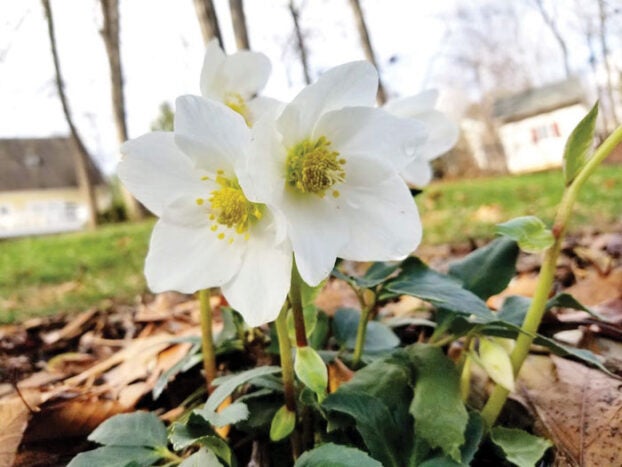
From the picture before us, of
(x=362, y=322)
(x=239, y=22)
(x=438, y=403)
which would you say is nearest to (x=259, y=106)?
(x=362, y=322)

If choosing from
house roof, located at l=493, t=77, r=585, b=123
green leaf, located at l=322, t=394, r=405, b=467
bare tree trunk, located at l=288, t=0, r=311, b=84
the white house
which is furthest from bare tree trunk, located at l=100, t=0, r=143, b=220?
house roof, located at l=493, t=77, r=585, b=123

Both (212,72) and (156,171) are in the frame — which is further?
(212,72)

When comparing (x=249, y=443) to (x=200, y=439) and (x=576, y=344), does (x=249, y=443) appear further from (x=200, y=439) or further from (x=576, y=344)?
(x=576, y=344)

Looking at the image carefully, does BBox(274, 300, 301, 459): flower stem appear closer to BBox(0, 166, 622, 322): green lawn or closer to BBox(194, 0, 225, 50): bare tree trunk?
BBox(194, 0, 225, 50): bare tree trunk

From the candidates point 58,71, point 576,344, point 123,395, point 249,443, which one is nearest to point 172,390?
point 123,395

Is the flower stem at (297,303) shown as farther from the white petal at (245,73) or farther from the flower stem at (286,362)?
the white petal at (245,73)

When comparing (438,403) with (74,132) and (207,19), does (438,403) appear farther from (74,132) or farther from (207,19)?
(74,132)
